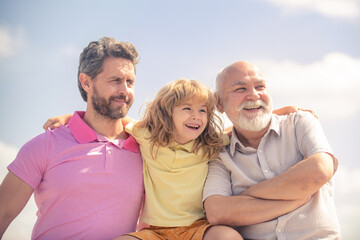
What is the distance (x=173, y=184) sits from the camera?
10.7ft

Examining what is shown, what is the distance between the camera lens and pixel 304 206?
117 inches

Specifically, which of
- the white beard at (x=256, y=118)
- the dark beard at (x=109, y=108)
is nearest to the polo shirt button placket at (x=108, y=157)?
the dark beard at (x=109, y=108)

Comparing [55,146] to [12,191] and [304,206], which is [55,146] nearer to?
[12,191]

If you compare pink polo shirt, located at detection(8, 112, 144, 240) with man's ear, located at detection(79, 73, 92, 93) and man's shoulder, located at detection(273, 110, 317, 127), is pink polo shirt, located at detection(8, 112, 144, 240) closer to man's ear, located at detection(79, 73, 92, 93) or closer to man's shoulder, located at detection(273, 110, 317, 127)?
man's ear, located at detection(79, 73, 92, 93)

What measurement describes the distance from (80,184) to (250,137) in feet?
5.71

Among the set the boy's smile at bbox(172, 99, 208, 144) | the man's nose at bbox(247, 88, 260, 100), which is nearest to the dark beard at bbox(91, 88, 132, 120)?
the boy's smile at bbox(172, 99, 208, 144)

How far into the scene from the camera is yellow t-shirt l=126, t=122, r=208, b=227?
321 cm

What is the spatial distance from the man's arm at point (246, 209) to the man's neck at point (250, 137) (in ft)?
2.44

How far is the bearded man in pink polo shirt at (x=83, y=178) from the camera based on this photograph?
126 inches

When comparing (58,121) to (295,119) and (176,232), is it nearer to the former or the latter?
(176,232)

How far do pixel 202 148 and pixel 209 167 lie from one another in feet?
0.67

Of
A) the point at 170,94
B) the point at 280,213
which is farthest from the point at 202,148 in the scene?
the point at 280,213

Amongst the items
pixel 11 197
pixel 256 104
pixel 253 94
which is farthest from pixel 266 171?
pixel 11 197

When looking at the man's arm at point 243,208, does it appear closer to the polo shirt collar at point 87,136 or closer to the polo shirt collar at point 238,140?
the polo shirt collar at point 238,140
